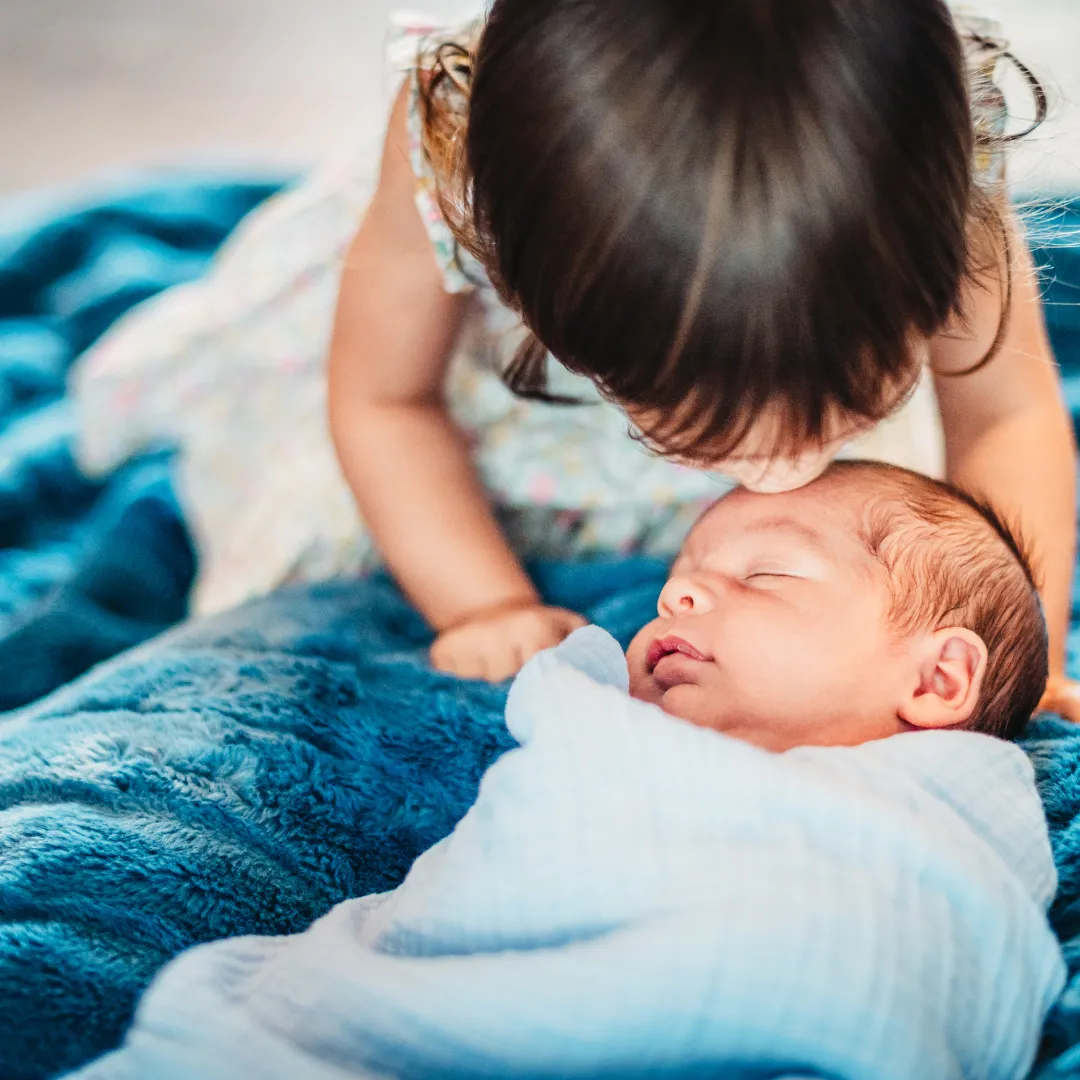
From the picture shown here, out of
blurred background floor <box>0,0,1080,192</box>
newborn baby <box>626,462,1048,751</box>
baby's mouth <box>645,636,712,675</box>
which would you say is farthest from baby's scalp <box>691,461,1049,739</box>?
blurred background floor <box>0,0,1080,192</box>

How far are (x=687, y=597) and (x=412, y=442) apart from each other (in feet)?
1.09

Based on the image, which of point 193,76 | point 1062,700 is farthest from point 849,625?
point 193,76

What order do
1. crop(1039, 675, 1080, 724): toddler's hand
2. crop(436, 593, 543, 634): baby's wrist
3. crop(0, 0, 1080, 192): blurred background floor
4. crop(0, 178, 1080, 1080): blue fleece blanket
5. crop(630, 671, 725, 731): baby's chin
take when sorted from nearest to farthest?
crop(0, 178, 1080, 1080): blue fleece blanket < crop(630, 671, 725, 731): baby's chin < crop(1039, 675, 1080, 724): toddler's hand < crop(436, 593, 543, 634): baby's wrist < crop(0, 0, 1080, 192): blurred background floor

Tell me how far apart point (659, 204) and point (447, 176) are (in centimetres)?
30

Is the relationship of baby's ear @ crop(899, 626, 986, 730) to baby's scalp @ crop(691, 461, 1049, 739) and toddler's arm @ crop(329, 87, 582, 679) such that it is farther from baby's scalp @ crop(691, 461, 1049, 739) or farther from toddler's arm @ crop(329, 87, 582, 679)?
toddler's arm @ crop(329, 87, 582, 679)

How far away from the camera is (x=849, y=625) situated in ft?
2.37

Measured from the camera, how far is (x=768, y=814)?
0.56 meters

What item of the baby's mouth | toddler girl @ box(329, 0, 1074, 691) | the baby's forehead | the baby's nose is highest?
toddler girl @ box(329, 0, 1074, 691)

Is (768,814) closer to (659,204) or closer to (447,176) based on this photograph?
(659,204)

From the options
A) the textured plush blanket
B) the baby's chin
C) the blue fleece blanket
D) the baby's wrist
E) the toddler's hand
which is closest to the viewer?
the textured plush blanket

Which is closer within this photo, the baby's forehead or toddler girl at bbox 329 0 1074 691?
toddler girl at bbox 329 0 1074 691

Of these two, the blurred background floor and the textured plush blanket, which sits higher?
the blurred background floor

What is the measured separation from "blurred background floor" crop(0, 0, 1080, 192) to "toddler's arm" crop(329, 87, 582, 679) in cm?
144

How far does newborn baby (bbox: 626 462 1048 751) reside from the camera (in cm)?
72
